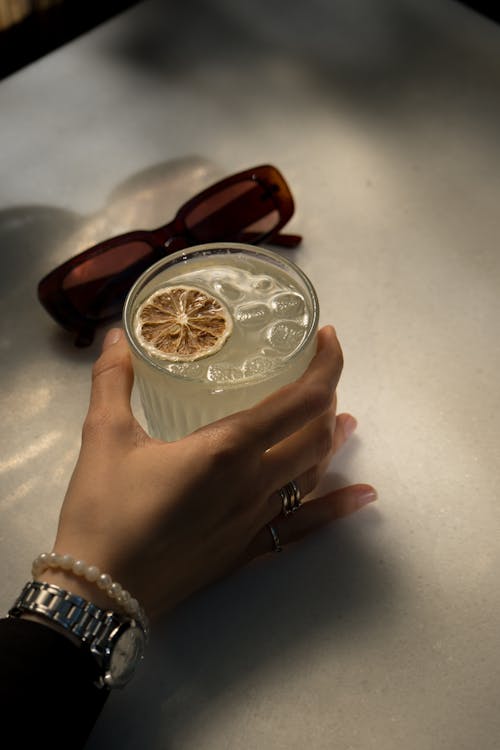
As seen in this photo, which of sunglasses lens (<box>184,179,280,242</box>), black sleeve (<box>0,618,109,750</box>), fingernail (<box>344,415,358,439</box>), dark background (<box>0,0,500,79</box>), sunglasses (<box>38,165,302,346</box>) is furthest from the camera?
dark background (<box>0,0,500,79</box>)

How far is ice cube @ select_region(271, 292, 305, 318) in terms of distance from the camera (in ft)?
3.26

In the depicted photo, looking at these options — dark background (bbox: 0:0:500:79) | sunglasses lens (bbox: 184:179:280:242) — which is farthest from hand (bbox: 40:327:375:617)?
dark background (bbox: 0:0:500:79)

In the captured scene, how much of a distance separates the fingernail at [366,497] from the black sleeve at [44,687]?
39 centimetres

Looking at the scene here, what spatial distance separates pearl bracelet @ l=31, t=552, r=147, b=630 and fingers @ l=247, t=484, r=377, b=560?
0.19m

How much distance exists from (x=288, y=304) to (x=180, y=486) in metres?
0.29

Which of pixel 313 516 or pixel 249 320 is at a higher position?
pixel 249 320

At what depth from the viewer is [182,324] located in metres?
0.95

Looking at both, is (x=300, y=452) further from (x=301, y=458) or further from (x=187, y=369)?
(x=187, y=369)

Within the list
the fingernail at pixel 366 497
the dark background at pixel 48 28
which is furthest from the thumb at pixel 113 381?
the dark background at pixel 48 28

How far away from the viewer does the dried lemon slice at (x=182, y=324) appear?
933 mm

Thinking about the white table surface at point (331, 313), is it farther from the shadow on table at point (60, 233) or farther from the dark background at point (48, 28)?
the dark background at point (48, 28)

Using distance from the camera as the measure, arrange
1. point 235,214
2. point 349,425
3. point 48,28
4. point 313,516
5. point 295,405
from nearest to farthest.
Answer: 1. point 295,405
2. point 313,516
3. point 349,425
4. point 235,214
5. point 48,28


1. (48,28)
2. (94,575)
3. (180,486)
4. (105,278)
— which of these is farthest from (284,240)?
(48,28)

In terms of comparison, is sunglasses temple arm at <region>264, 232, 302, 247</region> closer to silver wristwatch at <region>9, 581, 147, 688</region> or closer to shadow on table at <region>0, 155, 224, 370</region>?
shadow on table at <region>0, 155, 224, 370</region>
